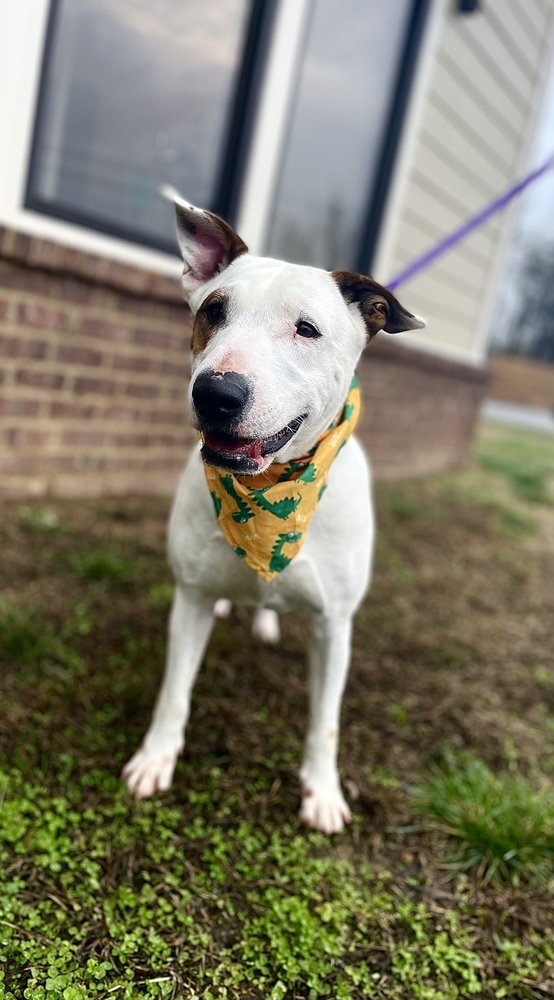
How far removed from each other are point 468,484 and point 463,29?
4025 mm

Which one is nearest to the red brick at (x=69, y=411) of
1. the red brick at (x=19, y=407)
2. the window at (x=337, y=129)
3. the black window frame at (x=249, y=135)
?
the red brick at (x=19, y=407)

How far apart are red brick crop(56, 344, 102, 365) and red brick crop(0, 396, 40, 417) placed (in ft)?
0.93

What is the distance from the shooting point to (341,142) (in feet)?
18.7

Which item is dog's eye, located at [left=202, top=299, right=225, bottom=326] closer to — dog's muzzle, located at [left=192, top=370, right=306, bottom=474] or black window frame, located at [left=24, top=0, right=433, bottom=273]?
dog's muzzle, located at [left=192, top=370, right=306, bottom=474]

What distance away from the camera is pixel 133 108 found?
4.33 metres

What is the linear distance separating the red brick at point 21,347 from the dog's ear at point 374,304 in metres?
2.54

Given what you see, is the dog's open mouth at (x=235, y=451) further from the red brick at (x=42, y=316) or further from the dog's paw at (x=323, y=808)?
the red brick at (x=42, y=316)

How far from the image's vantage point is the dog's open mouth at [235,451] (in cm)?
153

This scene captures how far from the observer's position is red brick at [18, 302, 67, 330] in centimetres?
384

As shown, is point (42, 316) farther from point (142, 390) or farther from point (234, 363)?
point (234, 363)

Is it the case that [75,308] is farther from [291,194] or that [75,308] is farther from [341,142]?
[341,142]

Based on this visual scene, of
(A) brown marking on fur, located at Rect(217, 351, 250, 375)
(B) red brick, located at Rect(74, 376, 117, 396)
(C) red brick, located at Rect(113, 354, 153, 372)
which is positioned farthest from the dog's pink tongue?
(C) red brick, located at Rect(113, 354, 153, 372)

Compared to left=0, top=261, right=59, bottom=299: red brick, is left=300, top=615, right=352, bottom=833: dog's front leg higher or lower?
lower

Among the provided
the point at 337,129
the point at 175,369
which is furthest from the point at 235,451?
the point at 337,129
